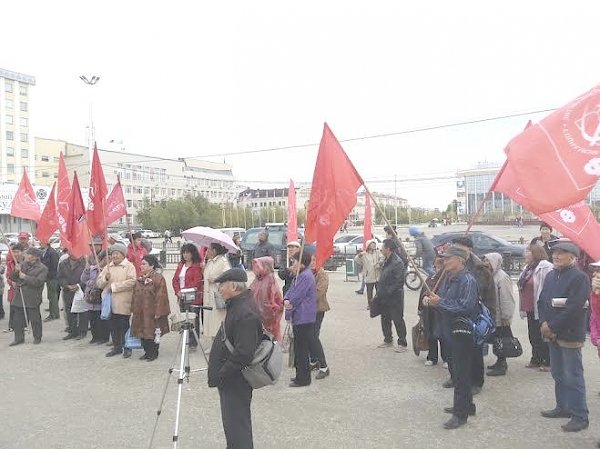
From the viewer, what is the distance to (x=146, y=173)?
340ft

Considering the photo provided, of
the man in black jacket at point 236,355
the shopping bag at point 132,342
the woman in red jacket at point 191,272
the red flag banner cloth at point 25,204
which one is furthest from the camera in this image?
the red flag banner cloth at point 25,204

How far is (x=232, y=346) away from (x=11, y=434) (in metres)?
2.83

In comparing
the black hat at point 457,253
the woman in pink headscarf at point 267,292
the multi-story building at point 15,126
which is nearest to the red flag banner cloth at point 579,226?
the black hat at point 457,253

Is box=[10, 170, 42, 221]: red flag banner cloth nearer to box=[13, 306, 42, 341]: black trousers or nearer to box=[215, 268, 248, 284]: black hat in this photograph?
box=[13, 306, 42, 341]: black trousers

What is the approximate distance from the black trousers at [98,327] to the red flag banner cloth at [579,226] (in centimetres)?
716

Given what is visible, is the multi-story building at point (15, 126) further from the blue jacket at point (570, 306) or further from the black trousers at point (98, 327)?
the blue jacket at point (570, 306)

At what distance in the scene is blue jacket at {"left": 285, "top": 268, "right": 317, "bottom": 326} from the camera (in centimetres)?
630

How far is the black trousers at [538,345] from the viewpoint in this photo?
686cm

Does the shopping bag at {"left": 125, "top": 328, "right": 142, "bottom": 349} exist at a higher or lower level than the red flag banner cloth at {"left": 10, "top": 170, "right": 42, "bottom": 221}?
lower

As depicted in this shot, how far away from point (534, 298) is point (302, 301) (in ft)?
10.3

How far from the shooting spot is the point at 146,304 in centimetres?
752

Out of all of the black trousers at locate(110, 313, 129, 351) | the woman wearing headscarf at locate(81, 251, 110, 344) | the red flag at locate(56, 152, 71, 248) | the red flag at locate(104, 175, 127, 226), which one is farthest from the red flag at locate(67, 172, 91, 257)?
the black trousers at locate(110, 313, 129, 351)

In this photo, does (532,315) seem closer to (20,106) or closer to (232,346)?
(232,346)

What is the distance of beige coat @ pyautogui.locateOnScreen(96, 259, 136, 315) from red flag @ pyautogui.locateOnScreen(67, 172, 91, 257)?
1.25 m
